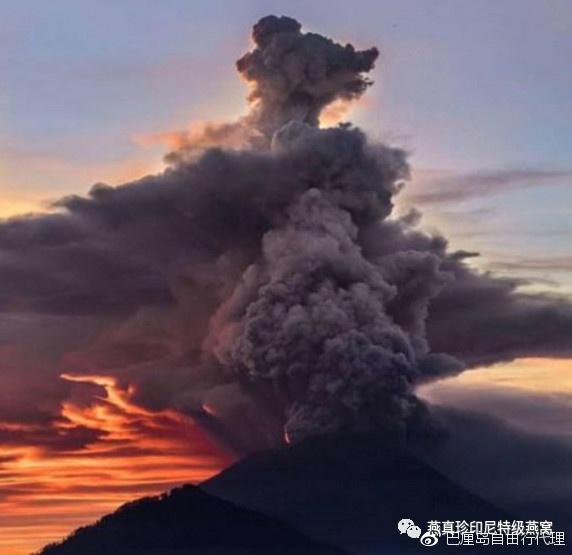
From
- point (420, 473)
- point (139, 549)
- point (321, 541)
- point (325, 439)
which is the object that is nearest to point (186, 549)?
point (139, 549)

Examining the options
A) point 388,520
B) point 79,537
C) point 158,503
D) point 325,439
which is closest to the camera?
point 325,439

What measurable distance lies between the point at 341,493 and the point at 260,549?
8.75 meters

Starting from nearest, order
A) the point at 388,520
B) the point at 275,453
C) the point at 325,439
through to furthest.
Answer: the point at 325,439, the point at 275,453, the point at 388,520

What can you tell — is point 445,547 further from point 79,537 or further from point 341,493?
point 79,537

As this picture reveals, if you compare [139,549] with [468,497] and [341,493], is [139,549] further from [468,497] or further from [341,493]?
[468,497]

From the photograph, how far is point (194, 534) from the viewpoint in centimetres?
12094

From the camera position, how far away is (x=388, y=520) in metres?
113

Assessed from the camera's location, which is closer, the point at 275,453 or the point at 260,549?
the point at 275,453

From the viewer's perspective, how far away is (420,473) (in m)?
111

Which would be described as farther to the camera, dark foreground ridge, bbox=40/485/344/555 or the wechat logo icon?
dark foreground ridge, bbox=40/485/344/555

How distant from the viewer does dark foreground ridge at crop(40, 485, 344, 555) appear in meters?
115

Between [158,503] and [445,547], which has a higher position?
[158,503]

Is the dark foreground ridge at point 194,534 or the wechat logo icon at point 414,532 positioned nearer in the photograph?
the wechat logo icon at point 414,532

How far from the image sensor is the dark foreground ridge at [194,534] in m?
115
